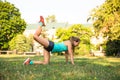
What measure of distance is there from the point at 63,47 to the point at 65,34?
1692 inches

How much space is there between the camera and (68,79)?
6.16 meters

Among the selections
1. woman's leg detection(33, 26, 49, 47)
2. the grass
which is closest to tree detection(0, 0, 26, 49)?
woman's leg detection(33, 26, 49, 47)

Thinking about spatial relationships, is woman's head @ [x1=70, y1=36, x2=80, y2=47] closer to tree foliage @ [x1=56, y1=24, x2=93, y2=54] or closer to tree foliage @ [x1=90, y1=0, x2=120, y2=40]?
tree foliage @ [x1=90, y1=0, x2=120, y2=40]

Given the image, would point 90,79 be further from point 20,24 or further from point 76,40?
point 20,24

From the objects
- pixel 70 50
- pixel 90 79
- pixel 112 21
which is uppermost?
pixel 112 21

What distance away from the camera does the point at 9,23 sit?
6444 centimetres

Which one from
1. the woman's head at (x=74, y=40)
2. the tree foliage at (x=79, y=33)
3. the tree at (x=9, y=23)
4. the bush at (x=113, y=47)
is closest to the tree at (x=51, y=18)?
the tree at (x=9, y=23)

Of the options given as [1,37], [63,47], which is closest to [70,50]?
[63,47]

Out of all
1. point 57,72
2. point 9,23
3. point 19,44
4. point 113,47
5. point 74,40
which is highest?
point 9,23

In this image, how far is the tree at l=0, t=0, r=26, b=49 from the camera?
63.5 meters

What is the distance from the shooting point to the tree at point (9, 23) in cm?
6353

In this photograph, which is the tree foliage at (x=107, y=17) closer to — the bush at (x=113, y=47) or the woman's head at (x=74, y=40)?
the bush at (x=113, y=47)

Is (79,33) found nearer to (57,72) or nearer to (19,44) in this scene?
(19,44)

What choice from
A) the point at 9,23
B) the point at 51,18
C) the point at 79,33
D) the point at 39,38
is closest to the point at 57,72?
the point at 39,38
